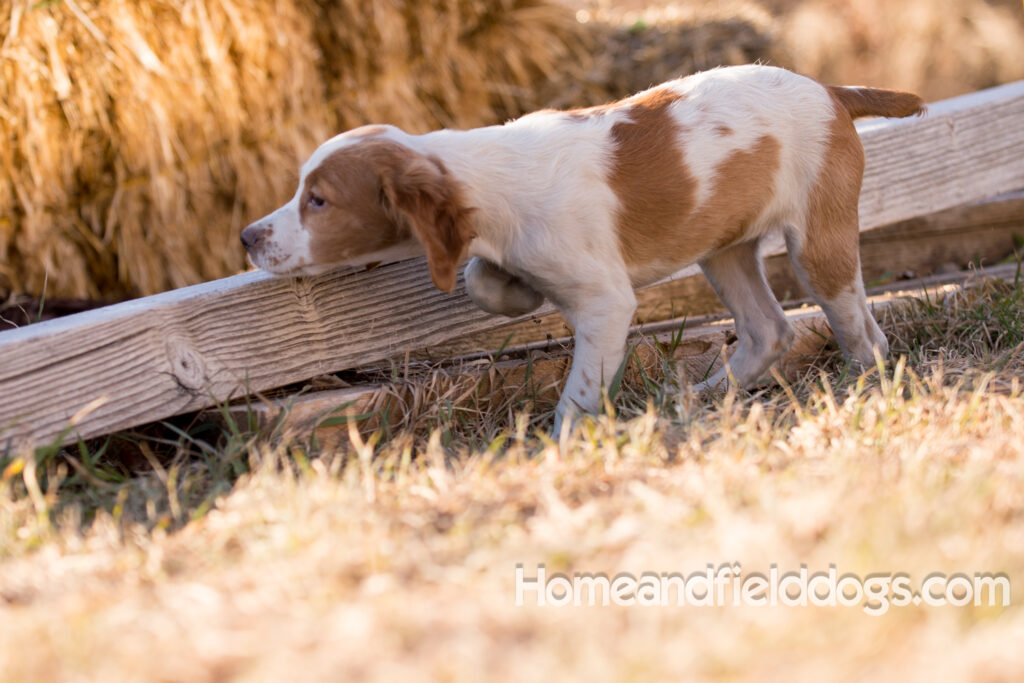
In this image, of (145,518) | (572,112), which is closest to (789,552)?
(145,518)

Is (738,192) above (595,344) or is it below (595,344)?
above

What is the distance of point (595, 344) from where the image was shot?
10.2ft

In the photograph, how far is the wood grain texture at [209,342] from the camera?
2641 mm

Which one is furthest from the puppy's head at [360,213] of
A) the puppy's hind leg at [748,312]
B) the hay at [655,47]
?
the hay at [655,47]

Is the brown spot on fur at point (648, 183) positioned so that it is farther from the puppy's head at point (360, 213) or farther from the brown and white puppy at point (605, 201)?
the puppy's head at point (360, 213)

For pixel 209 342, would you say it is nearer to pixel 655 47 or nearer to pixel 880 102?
pixel 880 102

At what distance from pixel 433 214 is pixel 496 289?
0.43 metres

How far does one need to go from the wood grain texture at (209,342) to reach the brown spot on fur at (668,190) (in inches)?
24.4

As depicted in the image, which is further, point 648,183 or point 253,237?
point 648,183

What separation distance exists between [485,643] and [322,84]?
4429 mm

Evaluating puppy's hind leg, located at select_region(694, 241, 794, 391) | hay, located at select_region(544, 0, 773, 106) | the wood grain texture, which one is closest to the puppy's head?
the wood grain texture

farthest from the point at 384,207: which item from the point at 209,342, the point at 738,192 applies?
the point at 738,192

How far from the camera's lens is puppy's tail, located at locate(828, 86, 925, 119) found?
11.6 ft

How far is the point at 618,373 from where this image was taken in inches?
127
